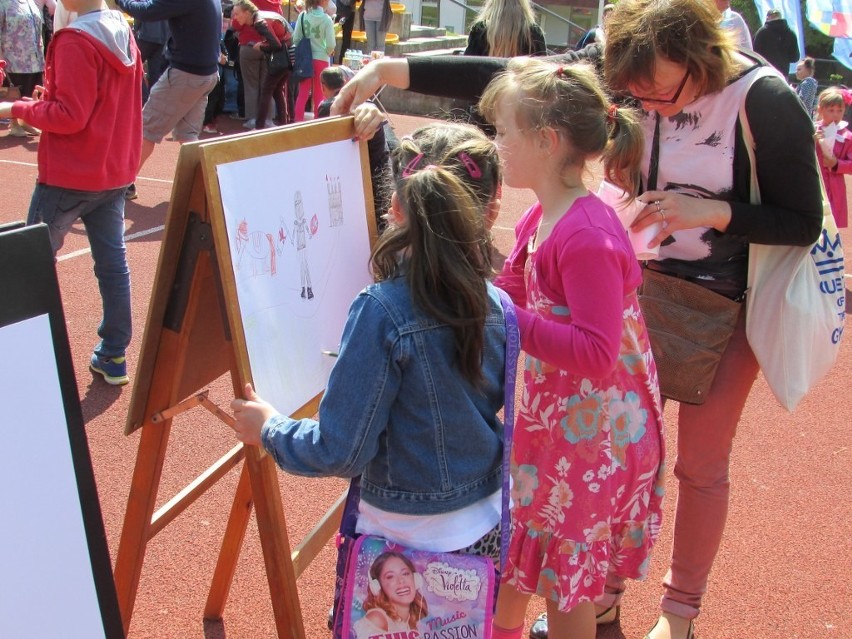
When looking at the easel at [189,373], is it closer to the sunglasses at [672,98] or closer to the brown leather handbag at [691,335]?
the sunglasses at [672,98]

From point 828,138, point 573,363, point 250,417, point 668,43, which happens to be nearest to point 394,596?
point 250,417

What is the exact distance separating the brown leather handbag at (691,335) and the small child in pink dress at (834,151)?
15.3 ft

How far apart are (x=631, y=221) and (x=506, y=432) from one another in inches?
28.8

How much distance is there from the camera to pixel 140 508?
215cm

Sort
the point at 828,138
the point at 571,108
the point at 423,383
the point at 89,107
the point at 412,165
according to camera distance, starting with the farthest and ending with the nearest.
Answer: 1. the point at 828,138
2. the point at 89,107
3. the point at 571,108
4. the point at 412,165
5. the point at 423,383

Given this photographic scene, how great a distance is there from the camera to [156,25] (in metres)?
8.22

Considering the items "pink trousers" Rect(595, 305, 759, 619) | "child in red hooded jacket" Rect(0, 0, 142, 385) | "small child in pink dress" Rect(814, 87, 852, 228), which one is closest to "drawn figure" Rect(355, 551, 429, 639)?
"pink trousers" Rect(595, 305, 759, 619)

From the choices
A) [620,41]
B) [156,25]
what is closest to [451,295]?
[620,41]

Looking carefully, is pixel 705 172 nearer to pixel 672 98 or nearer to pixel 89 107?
pixel 672 98

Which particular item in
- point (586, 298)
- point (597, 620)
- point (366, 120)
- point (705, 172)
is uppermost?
point (366, 120)

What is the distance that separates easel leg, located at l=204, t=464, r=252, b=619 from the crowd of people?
0.60m

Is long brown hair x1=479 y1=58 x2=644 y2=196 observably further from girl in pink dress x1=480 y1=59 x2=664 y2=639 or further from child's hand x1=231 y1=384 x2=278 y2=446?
child's hand x1=231 y1=384 x2=278 y2=446

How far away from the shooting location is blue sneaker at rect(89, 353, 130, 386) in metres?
4.06

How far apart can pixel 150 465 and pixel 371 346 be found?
0.84m
